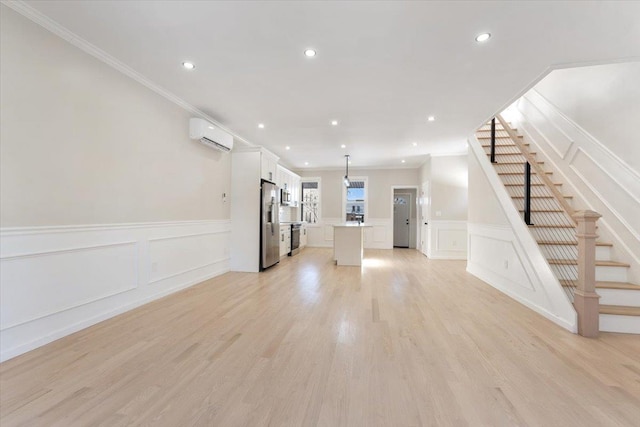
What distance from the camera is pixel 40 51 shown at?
2244 millimetres

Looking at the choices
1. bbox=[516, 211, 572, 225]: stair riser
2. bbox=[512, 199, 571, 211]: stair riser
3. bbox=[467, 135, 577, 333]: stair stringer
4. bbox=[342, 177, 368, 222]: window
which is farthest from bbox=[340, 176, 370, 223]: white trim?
bbox=[516, 211, 572, 225]: stair riser

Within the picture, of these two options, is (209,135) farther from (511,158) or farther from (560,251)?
(511,158)

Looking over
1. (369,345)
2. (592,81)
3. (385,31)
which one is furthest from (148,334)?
(592,81)

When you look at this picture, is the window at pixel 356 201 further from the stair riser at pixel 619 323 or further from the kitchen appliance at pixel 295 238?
the stair riser at pixel 619 323

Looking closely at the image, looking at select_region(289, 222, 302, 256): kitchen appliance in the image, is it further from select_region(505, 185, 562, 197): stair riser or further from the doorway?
select_region(505, 185, 562, 197): stair riser

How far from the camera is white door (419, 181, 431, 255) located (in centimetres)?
744

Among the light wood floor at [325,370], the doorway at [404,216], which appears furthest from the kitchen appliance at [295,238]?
the light wood floor at [325,370]

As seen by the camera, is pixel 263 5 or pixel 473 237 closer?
pixel 263 5

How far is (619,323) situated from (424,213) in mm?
5326

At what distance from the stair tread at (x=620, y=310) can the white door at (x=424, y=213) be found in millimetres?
4559

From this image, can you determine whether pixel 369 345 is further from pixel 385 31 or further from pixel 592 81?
pixel 592 81

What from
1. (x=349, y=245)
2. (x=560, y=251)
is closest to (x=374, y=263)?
(x=349, y=245)

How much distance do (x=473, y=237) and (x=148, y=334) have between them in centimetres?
537

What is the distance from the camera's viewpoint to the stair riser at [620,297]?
2.78 metres
